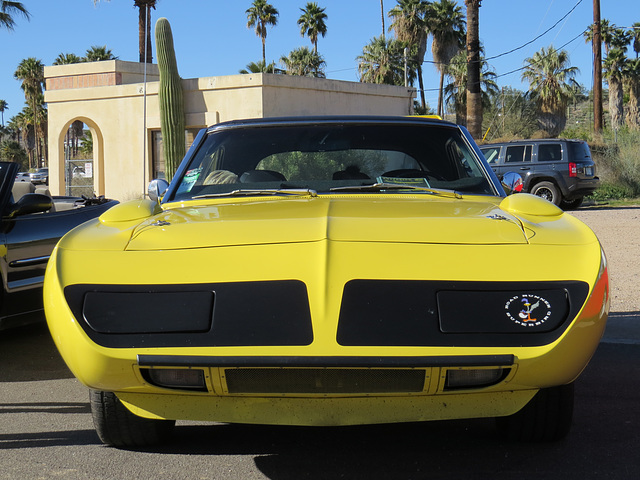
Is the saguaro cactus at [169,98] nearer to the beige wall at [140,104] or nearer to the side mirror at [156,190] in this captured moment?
the beige wall at [140,104]

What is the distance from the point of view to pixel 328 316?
2.43 m

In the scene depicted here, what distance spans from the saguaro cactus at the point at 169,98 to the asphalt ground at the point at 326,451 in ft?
66.8

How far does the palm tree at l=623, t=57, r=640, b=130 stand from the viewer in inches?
1987

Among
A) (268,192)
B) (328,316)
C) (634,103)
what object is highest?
(634,103)

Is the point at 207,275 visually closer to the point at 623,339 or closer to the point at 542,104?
the point at 623,339

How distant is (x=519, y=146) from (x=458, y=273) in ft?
58.4

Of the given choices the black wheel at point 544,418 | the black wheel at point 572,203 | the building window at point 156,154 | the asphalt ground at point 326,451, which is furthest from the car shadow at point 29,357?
the building window at point 156,154

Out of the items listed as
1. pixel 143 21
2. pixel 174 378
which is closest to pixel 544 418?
pixel 174 378

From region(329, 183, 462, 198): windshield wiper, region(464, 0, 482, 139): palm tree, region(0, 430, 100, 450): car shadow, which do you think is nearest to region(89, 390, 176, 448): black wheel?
region(0, 430, 100, 450): car shadow

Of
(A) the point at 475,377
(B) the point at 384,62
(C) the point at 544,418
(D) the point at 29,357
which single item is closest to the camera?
(A) the point at 475,377

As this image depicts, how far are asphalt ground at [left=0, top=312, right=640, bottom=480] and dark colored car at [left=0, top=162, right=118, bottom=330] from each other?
1.27 m

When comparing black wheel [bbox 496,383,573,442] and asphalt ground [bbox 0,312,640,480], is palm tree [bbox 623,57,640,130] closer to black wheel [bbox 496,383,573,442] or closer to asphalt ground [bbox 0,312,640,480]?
asphalt ground [bbox 0,312,640,480]

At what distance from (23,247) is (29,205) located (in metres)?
0.32

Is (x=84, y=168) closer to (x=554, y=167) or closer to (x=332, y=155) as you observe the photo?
(x=554, y=167)
